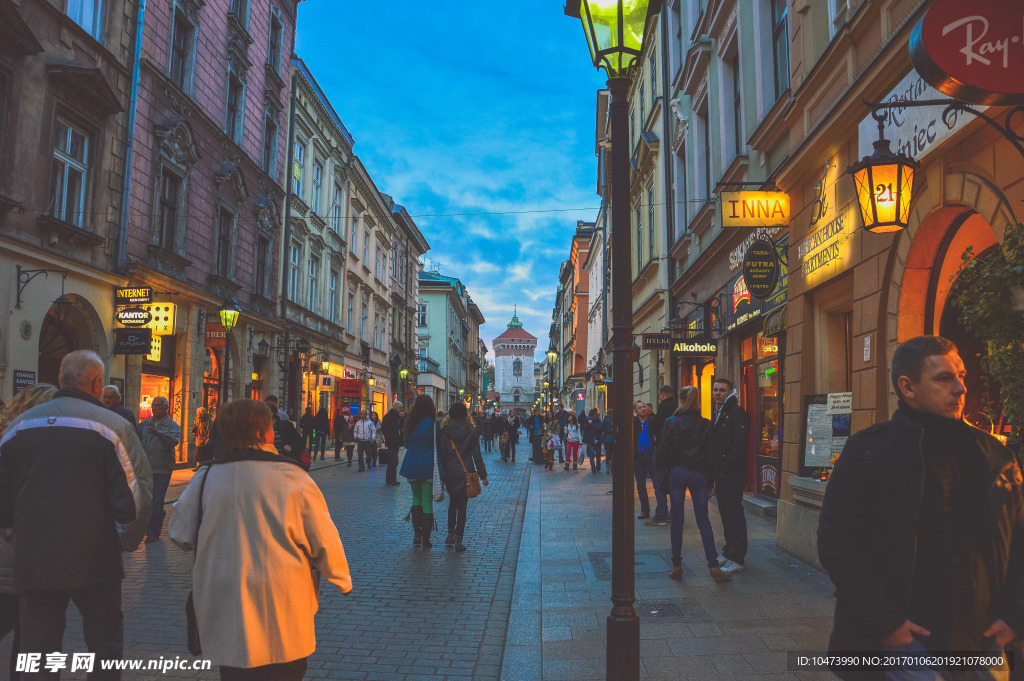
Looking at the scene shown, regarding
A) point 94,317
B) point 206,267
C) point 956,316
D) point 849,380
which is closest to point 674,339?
point 849,380

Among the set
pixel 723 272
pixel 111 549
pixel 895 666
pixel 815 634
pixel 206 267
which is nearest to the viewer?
pixel 895 666

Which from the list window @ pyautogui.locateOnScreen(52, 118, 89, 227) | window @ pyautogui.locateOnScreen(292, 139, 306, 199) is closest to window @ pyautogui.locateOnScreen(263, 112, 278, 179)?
window @ pyautogui.locateOnScreen(292, 139, 306, 199)

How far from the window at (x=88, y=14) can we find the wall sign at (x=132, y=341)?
19.8ft

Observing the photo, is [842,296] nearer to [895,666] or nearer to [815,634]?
[815,634]

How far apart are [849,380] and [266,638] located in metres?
7.36

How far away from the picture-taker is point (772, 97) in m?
11.1

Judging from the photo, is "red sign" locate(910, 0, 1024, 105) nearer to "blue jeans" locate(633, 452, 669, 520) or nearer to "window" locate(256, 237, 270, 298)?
"blue jeans" locate(633, 452, 669, 520)

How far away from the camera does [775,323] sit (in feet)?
34.3

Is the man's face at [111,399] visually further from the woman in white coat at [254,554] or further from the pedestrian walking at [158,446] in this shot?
the woman in white coat at [254,554]

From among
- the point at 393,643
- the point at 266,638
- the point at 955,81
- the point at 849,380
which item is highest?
the point at 955,81

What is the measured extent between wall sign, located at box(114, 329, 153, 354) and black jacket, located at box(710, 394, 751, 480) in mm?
12766

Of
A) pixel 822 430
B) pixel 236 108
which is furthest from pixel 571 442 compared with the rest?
pixel 236 108

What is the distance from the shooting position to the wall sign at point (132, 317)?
1539 centimetres

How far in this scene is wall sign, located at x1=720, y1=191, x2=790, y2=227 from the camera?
9.38 m
